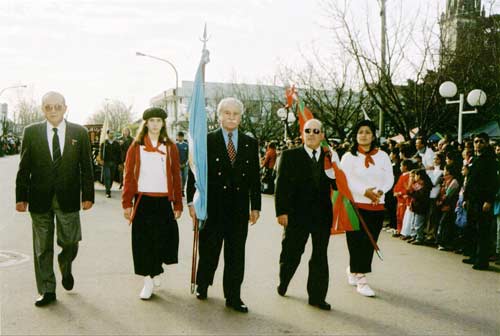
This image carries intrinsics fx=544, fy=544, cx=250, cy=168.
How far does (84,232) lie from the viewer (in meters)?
9.52

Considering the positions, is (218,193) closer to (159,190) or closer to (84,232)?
(159,190)

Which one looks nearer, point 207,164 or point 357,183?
point 207,164

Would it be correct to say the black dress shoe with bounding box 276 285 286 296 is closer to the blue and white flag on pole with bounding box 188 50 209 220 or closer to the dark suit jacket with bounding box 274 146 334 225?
the dark suit jacket with bounding box 274 146 334 225

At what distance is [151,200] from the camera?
5.62 metres

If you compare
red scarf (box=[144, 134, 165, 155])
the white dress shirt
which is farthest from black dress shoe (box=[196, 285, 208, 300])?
the white dress shirt

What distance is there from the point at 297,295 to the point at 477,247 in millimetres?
3337

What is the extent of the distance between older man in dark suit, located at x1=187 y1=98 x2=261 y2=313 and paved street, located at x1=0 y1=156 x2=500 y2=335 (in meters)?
0.51

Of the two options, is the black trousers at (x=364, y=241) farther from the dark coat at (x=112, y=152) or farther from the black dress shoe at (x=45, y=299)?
the dark coat at (x=112, y=152)

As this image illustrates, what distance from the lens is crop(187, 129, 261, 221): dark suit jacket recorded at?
17.7ft

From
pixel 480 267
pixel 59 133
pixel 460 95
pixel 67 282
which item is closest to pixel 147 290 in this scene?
pixel 67 282

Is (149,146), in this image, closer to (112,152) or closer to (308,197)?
(308,197)

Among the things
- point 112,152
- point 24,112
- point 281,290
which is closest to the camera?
point 281,290

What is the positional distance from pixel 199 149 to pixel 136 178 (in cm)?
82

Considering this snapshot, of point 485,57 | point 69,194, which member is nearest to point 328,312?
point 69,194
